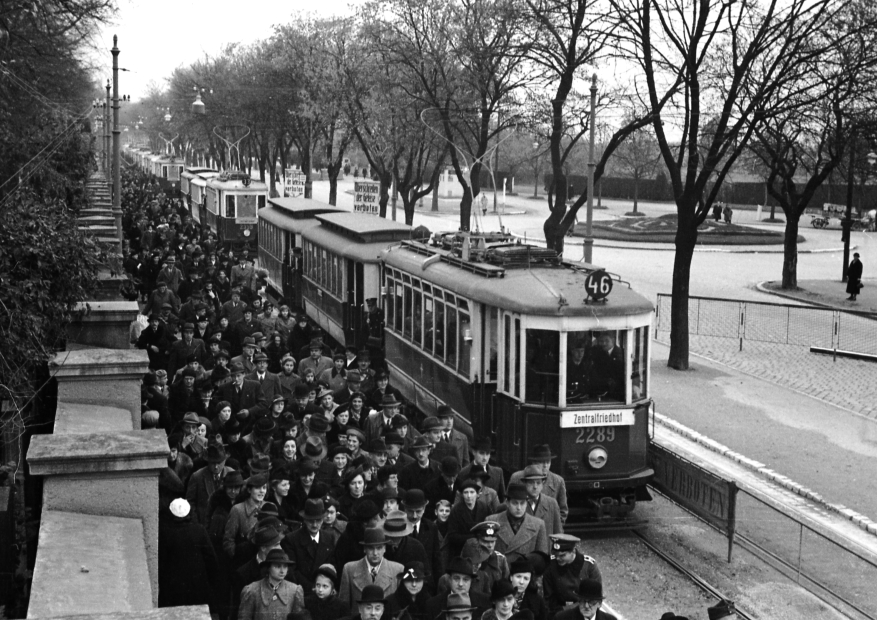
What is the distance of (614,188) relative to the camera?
106m

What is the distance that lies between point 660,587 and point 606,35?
49.5 feet

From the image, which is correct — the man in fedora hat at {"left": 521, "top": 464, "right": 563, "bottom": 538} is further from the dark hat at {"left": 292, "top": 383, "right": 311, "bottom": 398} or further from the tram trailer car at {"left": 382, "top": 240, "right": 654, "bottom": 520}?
the dark hat at {"left": 292, "top": 383, "right": 311, "bottom": 398}

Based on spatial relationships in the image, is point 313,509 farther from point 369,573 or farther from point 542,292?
point 542,292

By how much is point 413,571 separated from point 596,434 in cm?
541

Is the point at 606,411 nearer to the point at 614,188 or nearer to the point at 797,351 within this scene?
the point at 797,351

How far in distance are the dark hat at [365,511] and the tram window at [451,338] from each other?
6.22m

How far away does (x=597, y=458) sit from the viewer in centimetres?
1279

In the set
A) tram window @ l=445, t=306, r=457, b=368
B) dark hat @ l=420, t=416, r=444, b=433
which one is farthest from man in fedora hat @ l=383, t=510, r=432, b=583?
tram window @ l=445, t=306, r=457, b=368

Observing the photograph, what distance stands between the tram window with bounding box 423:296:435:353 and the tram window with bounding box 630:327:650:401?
340 centimetres

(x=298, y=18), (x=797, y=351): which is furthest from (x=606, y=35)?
(x=298, y=18)

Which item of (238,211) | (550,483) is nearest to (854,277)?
(238,211)

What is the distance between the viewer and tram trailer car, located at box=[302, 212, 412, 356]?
21.1 meters

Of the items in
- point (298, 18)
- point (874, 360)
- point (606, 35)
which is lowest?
point (874, 360)

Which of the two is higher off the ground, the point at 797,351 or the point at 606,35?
the point at 606,35
